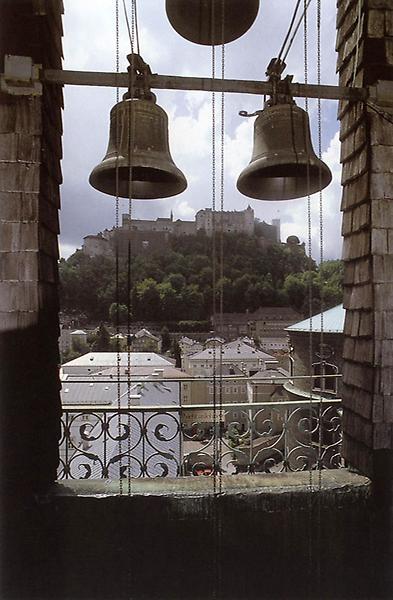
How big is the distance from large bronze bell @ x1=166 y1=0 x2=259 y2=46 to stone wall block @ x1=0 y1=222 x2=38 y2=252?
1701 millimetres

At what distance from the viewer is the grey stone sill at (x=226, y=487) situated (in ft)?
7.24

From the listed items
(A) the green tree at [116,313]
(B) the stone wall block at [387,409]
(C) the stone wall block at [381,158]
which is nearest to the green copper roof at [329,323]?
(A) the green tree at [116,313]

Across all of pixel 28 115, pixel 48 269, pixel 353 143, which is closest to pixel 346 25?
pixel 353 143

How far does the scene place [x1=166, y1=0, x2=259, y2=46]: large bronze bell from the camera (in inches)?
96.7

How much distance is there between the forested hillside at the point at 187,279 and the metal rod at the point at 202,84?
0.92 m

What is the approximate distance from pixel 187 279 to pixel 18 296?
2372 millimetres

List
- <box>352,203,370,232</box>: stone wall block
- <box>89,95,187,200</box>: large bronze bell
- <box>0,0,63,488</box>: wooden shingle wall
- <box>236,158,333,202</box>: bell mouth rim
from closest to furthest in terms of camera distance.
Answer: <box>0,0,63,488</box>: wooden shingle wall
<box>89,95,187,200</box>: large bronze bell
<box>352,203,370,232</box>: stone wall block
<box>236,158,333,202</box>: bell mouth rim

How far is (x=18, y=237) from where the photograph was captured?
2.07 meters

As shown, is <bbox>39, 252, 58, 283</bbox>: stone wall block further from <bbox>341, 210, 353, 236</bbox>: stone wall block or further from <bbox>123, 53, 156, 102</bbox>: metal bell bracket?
<bbox>341, 210, 353, 236</bbox>: stone wall block

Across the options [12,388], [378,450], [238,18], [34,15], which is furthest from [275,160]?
[12,388]

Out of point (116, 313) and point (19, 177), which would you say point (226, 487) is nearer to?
point (116, 313)

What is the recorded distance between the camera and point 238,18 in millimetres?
2564

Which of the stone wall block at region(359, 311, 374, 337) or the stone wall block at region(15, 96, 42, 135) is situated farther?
the stone wall block at region(359, 311, 374, 337)

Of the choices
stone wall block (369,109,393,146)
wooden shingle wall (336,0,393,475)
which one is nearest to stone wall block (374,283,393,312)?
wooden shingle wall (336,0,393,475)
